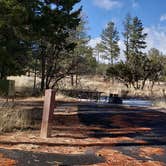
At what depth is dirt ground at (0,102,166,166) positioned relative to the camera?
8.55 m

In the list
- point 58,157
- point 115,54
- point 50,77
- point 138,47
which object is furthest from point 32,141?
point 115,54

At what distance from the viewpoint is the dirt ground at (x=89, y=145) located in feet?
28.0

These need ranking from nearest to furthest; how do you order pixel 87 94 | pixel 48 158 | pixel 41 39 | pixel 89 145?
pixel 48 158
pixel 89 145
pixel 41 39
pixel 87 94

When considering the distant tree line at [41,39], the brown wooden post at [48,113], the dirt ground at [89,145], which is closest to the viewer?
the dirt ground at [89,145]

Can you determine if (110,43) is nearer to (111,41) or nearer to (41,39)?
(111,41)

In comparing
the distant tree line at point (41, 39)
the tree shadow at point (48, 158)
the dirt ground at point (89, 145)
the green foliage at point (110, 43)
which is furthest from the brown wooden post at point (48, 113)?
the green foliage at point (110, 43)

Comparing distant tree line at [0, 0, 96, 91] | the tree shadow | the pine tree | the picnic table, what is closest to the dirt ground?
the tree shadow

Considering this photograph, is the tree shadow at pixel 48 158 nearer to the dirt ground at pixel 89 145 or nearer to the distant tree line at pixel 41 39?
the dirt ground at pixel 89 145

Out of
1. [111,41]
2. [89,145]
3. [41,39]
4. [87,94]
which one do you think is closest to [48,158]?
[89,145]

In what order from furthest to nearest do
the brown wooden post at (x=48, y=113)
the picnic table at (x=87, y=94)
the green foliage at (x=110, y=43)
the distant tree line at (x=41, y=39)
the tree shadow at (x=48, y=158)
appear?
1. the green foliage at (x=110, y=43)
2. the picnic table at (x=87, y=94)
3. the distant tree line at (x=41, y=39)
4. the brown wooden post at (x=48, y=113)
5. the tree shadow at (x=48, y=158)

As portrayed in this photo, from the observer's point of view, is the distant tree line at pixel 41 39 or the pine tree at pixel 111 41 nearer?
the distant tree line at pixel 41 39

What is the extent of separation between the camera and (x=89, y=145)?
1051cm

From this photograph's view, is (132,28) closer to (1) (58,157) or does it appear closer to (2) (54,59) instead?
(2) (54,59)

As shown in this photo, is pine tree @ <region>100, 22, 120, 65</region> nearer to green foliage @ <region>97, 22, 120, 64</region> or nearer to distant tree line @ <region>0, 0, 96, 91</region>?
green foliage @ <region>97, 22, 120, 64</region>
